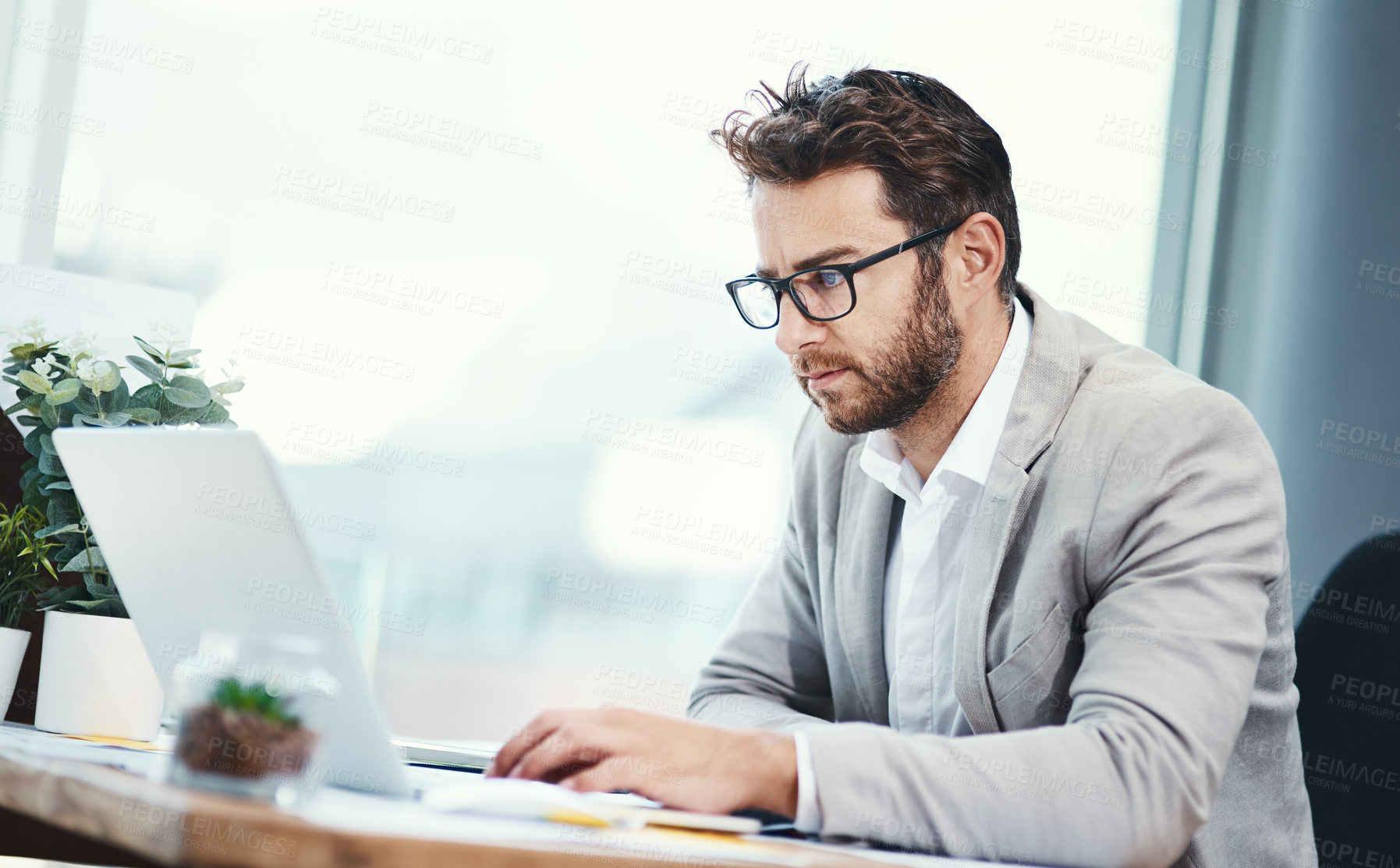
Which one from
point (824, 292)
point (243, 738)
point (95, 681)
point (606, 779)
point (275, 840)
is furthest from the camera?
point (824, 292)

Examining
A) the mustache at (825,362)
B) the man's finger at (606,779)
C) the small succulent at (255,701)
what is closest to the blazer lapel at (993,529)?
the mustache at (825,362)

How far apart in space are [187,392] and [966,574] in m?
1.00

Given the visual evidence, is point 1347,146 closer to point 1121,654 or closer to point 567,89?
A: point 1121,654

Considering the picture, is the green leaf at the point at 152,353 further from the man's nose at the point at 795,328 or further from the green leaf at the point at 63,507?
the man's nose at the point at 795,328

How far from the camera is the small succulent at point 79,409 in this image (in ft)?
4.17

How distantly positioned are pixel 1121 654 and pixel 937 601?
38cm

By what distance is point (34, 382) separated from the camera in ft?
4.22

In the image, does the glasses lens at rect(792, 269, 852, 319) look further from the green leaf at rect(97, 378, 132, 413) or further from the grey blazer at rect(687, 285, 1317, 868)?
the green leaf at rect(97, 378, 132, 413)

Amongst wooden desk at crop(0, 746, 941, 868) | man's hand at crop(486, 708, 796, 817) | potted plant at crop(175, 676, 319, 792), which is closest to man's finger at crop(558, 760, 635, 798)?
man's hand at crop(486, 708, 796, 817)

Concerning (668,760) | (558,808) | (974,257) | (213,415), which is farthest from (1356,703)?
(213,415)

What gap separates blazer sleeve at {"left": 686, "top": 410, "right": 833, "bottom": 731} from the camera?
1462 millimetres

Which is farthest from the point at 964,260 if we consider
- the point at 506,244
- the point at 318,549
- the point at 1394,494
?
the point at 318,549

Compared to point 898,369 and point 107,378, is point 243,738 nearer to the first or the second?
point 107,378

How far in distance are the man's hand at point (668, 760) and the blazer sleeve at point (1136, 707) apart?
0.04 meters
